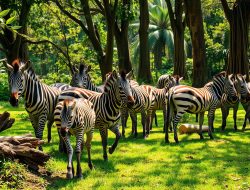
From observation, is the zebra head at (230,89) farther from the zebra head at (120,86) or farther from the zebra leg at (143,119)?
the zebra head at (120,86)

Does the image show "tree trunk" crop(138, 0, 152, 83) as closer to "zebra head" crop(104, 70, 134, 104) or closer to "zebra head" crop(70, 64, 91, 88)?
"zebra head" crop(70, 64, 91, 88)

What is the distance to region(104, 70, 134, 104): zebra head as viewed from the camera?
10.3 meters

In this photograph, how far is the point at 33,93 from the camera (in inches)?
432

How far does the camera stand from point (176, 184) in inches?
343

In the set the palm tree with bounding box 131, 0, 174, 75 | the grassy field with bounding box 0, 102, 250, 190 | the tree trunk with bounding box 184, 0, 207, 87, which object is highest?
the palm tree with bounding box 131, 0, 174, 75

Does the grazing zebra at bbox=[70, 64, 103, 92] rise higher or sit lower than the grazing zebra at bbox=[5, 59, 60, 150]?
higher

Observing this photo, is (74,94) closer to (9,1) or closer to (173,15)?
(9,1)

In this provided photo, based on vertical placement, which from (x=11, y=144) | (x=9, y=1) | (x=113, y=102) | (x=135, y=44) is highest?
(x=135, y=44)

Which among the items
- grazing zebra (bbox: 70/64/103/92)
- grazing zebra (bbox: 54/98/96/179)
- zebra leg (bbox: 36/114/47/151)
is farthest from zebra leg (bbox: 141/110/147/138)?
grazing zebra (bbox: 54/98/96/179)

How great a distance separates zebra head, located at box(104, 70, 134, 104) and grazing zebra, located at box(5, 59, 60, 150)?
1.75 m

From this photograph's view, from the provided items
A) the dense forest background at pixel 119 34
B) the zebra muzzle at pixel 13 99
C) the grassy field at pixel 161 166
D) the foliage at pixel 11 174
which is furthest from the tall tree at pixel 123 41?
the foliage at pixel 11 174

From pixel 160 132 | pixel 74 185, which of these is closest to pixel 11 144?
pixel 74 185

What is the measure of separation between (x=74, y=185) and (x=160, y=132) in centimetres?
777

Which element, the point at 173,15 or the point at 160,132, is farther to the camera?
the point at 173,15
